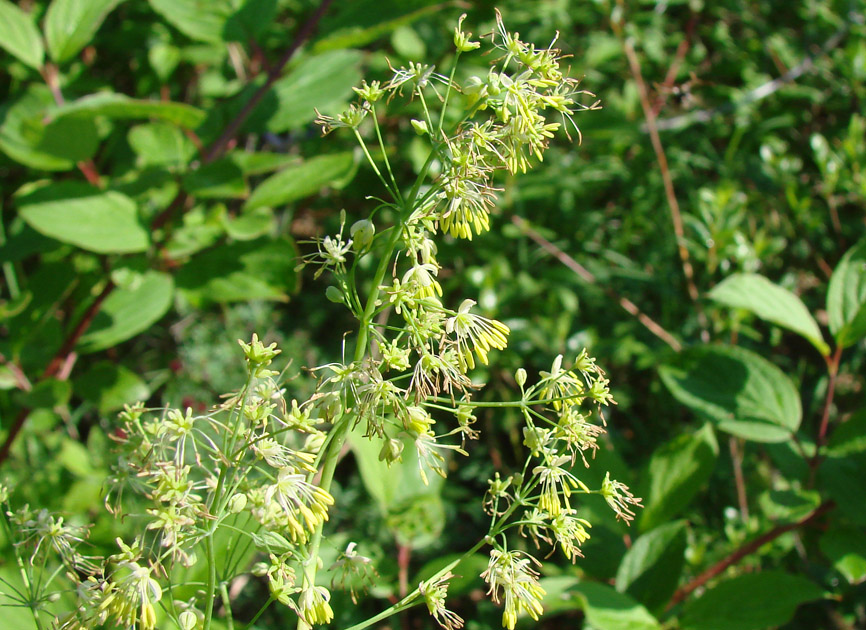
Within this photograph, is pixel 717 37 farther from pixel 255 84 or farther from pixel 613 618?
pixel 613 618

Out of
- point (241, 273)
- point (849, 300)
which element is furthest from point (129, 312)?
point (849, 300)

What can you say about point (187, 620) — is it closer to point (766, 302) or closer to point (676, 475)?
point (676, 475)

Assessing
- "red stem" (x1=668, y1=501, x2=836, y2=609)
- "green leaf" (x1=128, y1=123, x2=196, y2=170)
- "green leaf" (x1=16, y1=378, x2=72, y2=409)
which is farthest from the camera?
"green leaf" (x1=128, y1=123, x2=196, y2=170)

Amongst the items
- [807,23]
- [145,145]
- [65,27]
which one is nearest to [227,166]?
[145,145]

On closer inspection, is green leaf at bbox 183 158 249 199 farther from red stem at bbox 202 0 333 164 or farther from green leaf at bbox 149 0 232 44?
green leaf at bbox 149 0 232 44

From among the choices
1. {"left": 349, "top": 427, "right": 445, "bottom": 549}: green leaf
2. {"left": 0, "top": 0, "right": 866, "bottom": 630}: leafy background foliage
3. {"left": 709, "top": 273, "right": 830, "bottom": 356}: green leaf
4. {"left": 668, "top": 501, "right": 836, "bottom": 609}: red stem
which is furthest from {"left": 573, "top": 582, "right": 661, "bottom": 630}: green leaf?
{"left": 709, "top": 273, "right": 830, "bottom": 356}: green leaf

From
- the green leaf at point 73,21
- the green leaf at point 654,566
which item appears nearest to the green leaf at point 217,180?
the green leaf at point 73,21
